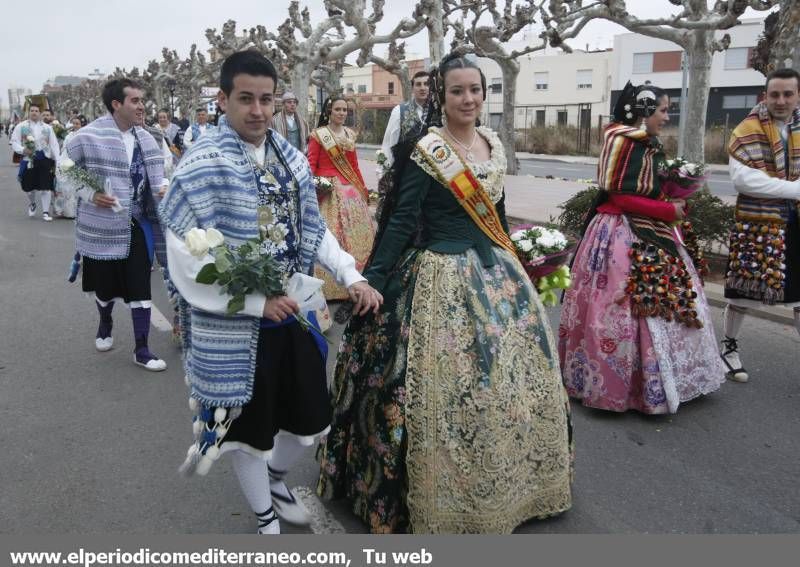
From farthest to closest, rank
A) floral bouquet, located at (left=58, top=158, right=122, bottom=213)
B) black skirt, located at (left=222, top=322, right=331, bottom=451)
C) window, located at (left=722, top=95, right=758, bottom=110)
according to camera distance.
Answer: window, located at (left=722, top=95, right=758, bottom=110) < floral bouquet, located at (left=58, top=158, right=122, bottom=213) < black skirt, located at (left=222, top=322, right=331, bottom=451)

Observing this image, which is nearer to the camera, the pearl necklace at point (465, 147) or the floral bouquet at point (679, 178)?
the pearl necklace at point (465, 147)

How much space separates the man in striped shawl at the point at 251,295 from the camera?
8.20 feet

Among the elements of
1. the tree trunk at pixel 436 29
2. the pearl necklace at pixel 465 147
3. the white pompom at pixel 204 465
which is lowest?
the white pompom at pixel 204 465

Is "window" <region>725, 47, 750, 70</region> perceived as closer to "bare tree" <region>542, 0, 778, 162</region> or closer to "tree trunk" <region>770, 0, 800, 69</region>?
"bare tree" <region>542, 0, 778, 162</region>

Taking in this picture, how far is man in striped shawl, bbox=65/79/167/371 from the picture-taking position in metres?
5.03

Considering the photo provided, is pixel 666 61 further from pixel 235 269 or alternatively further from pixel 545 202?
pixel 235 269

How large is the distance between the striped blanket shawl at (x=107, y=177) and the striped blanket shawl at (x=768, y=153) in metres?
4.25

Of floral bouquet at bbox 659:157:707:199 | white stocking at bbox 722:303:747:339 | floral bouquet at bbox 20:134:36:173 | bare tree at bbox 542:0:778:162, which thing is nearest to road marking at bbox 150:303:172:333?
floral bouquet at bbox 659:157:707:199

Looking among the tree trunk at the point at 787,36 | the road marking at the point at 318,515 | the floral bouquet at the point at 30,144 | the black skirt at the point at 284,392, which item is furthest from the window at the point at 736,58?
the black skirt at the point at 284,392

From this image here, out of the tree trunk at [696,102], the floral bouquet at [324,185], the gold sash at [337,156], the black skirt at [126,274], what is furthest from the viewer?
the tree trunk at [696,102]

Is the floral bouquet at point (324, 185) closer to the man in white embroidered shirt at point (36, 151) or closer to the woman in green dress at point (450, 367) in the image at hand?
the woman in green dress at point (450, 367)

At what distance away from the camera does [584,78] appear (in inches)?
Result: 2223

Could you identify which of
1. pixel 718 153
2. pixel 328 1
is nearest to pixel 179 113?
pixel 328 1

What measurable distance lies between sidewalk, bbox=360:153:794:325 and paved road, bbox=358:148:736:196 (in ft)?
8.22
